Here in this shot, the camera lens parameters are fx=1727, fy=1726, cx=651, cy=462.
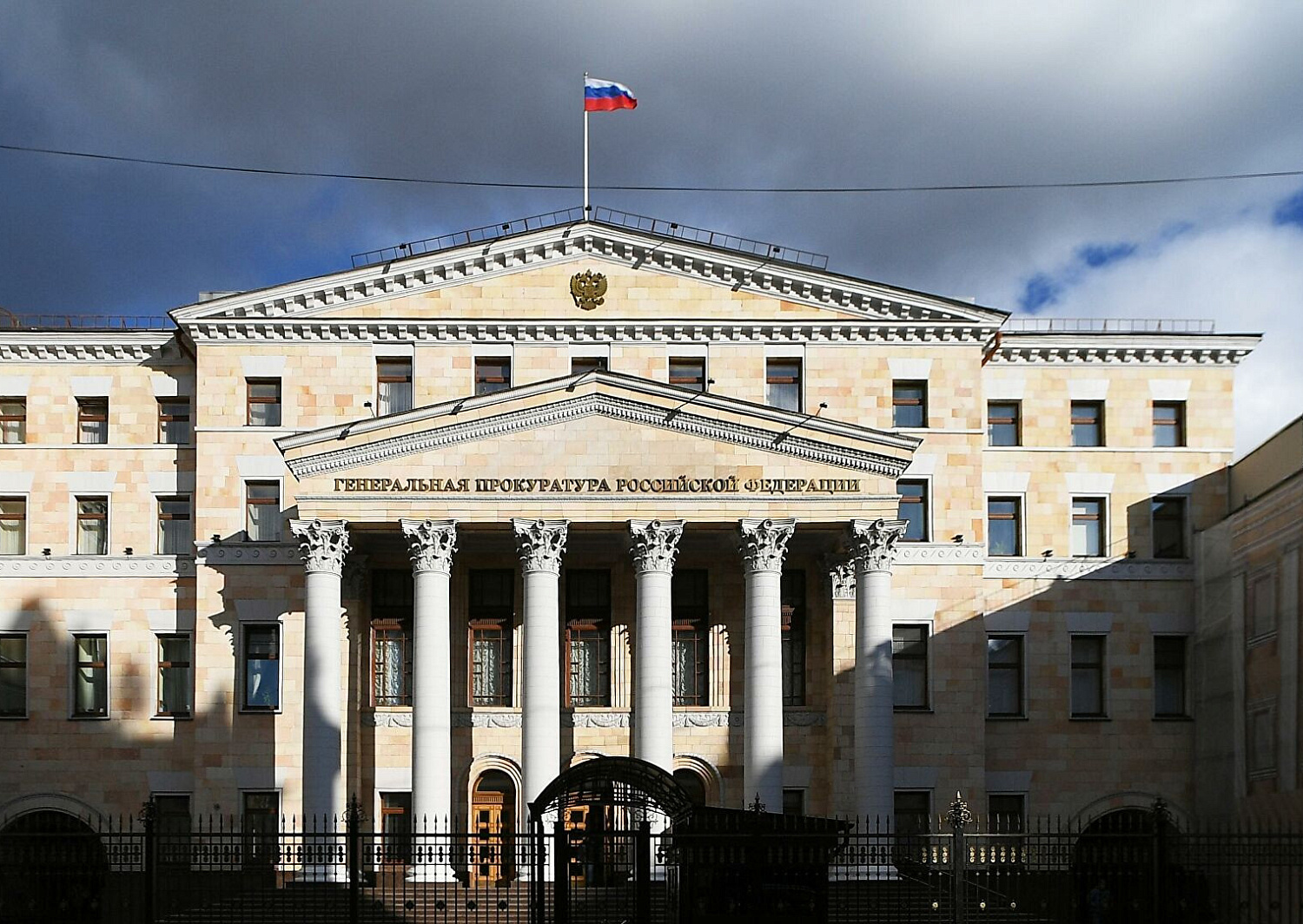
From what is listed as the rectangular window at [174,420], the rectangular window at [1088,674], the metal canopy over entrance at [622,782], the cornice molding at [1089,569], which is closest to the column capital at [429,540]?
the metal canopy over entrance at [622,782]

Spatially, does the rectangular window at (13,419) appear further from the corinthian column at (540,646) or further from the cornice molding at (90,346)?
the corinthian column at (540,646)

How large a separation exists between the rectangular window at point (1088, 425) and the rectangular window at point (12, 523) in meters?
29.8

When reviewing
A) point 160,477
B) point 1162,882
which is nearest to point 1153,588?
point 1162,882

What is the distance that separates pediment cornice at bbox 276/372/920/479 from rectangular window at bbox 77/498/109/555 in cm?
964

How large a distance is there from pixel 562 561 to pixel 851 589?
25.0ft

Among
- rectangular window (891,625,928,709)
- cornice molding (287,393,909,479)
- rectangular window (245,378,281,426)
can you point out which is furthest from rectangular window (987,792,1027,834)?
rectangular window (245,378,281,426)

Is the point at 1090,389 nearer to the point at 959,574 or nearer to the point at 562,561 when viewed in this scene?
the point at 959,574

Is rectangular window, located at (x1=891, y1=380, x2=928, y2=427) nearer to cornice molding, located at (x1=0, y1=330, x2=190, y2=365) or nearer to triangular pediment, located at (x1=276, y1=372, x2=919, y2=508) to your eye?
triangular pediment, located at (x1=276, y1=372, x2=919, y2=508)

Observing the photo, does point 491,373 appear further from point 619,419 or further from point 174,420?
point 174,420

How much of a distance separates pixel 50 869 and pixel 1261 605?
→ 30.8 meters

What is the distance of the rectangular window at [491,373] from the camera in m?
47.2

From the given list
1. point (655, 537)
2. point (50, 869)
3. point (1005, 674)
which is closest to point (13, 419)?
point (655, 537)

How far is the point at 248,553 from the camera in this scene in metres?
46.0

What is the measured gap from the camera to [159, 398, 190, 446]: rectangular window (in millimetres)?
48750
